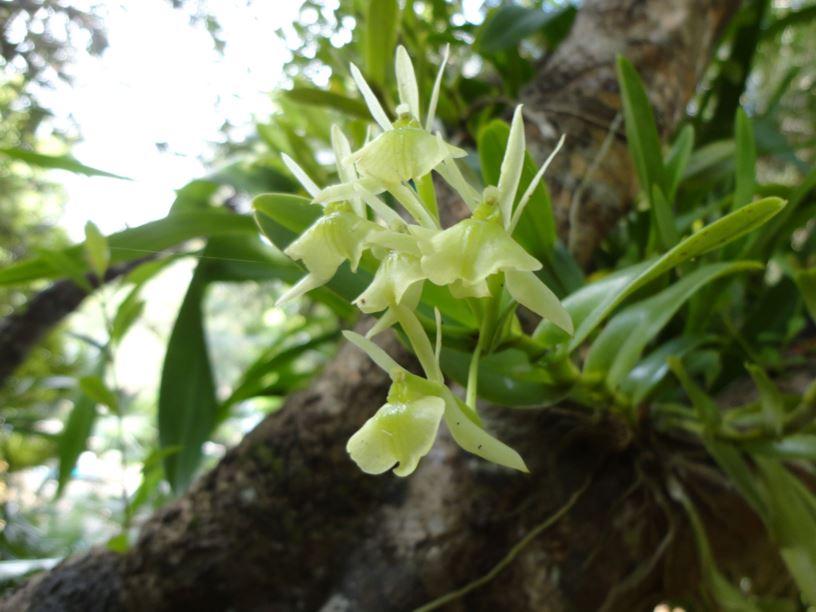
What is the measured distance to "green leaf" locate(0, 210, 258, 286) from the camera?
2.19ft

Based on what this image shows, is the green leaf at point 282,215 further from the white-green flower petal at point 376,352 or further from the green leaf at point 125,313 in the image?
the green leaf at point 125,313

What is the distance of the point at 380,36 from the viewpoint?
77cm

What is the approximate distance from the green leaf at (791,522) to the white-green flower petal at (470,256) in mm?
445

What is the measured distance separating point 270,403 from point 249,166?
0.51 meters

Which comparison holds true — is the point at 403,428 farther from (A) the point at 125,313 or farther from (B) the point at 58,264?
(A) the point at 125,313

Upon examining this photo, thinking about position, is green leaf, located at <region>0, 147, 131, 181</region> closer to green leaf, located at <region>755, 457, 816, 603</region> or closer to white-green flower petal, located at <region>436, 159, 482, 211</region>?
white-green flower petal, located at <region>436, 159, 482, 211</region>

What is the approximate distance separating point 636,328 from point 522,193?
14cm

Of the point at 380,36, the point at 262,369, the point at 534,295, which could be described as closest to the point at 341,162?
the point at 534,295

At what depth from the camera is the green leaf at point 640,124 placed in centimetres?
58

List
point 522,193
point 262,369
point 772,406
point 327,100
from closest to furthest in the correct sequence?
point 522,193, point 772,406, point 327,100, point 262,369

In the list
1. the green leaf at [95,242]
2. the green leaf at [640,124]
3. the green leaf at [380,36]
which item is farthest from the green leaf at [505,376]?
the green leaf at [380,36]

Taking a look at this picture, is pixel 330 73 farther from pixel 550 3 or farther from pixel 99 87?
pixel 550 3

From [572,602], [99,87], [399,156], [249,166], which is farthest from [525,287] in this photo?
[99,87]

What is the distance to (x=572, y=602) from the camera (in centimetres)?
62
